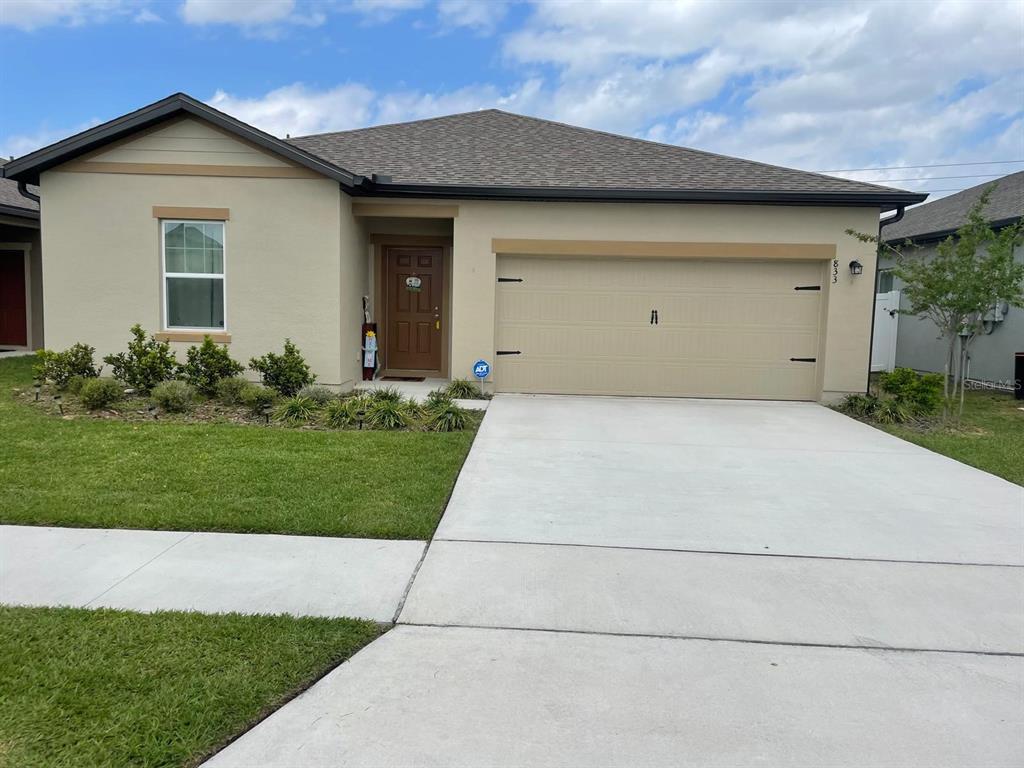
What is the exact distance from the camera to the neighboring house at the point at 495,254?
11875mm

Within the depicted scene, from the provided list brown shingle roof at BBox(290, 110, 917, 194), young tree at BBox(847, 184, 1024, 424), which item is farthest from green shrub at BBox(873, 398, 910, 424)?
brown shingle roof at BBox(290, 110, 917, 194)

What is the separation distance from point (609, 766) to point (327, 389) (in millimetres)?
9419

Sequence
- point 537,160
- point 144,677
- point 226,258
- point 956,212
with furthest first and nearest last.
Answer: point 956,212, point 537,160, point 226,258, point 144,677

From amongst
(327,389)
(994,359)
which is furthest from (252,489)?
(994,359)

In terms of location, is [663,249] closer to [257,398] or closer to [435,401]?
[435,401]

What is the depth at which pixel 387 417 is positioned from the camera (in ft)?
32.0

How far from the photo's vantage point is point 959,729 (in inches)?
132

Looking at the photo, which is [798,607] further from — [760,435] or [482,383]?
[482,383]

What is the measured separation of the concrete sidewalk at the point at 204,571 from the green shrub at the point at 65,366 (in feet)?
20.5

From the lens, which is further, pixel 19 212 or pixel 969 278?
pixel 19 212

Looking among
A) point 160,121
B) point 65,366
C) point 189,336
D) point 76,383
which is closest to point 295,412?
point 189,336

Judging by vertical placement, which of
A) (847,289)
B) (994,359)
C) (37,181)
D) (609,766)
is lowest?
(609,766)

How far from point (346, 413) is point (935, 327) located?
586 inches

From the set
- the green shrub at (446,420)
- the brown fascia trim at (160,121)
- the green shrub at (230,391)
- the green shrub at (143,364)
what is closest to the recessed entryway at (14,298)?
the brown fascia trim at (160,121)
